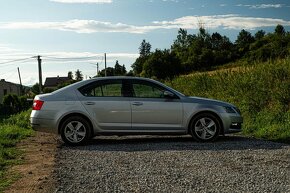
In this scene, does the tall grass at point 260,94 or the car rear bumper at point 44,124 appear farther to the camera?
the tall grass at point 260,94

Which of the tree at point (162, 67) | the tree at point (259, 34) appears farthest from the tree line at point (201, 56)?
the tree at point (259, 34)

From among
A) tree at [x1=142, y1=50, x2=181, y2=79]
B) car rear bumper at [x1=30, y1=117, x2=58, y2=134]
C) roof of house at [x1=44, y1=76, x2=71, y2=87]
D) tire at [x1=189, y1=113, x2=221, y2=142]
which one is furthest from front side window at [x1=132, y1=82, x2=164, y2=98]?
roof of house at [x1=44, y1=76, x2=71, y2=87]

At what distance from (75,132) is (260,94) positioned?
810 centimetres

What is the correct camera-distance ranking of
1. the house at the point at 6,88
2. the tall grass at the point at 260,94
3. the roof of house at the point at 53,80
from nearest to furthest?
1. the tall grass at the point at 260,94
2. the house at the point at 6,88
3. the roof of house at the point at 53,80

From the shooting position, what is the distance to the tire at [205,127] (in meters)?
11.1

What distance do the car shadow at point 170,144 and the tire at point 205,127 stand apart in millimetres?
183

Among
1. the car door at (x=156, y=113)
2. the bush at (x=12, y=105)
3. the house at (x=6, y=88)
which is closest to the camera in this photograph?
the car door at (x=156, y=113)

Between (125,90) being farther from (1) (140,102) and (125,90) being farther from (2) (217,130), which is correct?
(2) (217,130)

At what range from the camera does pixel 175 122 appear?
1098 centimetres

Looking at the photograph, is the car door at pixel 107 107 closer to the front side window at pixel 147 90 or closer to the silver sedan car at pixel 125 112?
the silver sedan car at pixel 125 112

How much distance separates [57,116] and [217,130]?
12.6 ft

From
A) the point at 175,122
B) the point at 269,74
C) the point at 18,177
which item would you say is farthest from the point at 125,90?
the point at 269,74

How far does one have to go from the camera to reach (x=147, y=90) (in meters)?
11.2

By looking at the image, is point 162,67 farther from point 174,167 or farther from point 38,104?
point 174,167
